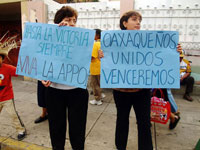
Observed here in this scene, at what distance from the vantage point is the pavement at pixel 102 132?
2426 mm

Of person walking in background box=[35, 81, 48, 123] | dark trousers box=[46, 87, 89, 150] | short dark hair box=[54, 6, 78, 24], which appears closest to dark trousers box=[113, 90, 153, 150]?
dark trousers box=[46, 87, 89, 150]

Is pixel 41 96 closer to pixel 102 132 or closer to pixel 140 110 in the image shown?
pixel 102 132

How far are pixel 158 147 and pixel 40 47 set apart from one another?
7.03 ft

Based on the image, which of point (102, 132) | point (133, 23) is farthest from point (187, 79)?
point (133, 23)

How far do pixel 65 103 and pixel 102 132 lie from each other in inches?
47.9

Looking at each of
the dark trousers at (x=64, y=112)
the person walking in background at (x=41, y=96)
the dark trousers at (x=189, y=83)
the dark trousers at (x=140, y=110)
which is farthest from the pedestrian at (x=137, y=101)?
the dark trousers at (x=189, y=83)

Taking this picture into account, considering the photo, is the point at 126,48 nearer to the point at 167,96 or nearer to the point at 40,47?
the point at 40,47

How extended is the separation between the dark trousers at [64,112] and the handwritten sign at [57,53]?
Result: 0.15 meters

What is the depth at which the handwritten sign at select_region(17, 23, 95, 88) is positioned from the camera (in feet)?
5.76

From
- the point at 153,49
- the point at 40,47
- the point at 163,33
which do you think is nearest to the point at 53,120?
the point at 40,47

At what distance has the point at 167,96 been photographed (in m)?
2.63

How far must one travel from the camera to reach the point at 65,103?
6.00 feet

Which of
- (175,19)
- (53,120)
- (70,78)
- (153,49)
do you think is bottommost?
(53,120)

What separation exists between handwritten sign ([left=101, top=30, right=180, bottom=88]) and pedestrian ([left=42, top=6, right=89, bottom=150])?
34 cm
